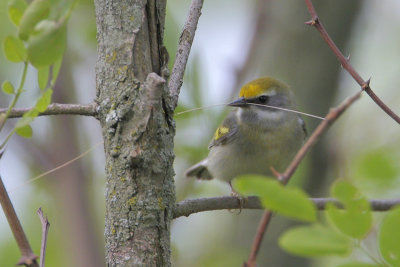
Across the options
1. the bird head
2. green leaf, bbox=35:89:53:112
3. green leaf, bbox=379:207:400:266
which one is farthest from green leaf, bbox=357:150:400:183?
the bird head

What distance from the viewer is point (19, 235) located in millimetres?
1303

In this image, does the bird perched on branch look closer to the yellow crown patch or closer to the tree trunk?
the yellow crown patch

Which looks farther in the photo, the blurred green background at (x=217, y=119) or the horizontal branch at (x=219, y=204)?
the blurred green background at (x=217, y=119)

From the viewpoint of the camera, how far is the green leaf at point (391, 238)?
3.42 feet

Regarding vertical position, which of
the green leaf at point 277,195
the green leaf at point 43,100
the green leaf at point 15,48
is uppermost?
the green leaf at point 15,48

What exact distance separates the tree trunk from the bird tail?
2.88 m

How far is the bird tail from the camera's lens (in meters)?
4.89

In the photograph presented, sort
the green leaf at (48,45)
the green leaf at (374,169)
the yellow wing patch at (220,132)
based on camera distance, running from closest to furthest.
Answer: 1. the green leaf at (48,45)
2. the green leaf at (374,169)
3. the yellow wing patch at (220,132)

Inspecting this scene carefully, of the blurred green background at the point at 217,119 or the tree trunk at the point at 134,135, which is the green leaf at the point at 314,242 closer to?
the tree trunk at the point at 134,135

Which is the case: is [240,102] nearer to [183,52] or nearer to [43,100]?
[183,52]

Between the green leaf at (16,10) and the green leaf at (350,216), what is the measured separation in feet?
2.81

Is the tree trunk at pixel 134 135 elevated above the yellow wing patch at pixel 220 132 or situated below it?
above

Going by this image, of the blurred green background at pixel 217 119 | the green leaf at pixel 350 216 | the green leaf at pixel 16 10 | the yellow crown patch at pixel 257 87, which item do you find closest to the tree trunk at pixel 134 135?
the green leaf at pixel 16 10

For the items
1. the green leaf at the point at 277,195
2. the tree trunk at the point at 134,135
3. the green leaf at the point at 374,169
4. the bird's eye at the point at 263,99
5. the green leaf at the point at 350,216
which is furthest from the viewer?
the bird's eye at the point at 263,99
